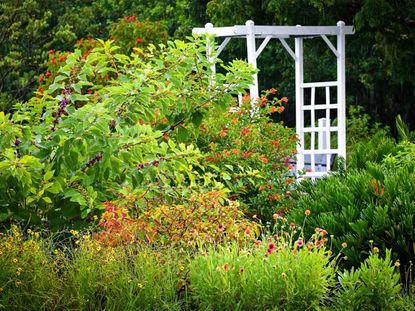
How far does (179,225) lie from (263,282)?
1.18 metres

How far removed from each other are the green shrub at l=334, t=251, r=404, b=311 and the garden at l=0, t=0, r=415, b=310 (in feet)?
0.03

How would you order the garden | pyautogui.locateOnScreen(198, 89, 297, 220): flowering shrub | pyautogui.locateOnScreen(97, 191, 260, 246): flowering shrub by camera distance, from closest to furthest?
the garden → pyautogui.locateOnScreen(97, 191, 260, 246): flowering shrub → pyautogui.locateOnScreen(198, 89, 297, 220): flowering shrub

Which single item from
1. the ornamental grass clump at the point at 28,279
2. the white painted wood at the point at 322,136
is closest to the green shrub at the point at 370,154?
the ornamental grass clump at the point at 28,279

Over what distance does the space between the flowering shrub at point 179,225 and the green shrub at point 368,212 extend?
53 cm

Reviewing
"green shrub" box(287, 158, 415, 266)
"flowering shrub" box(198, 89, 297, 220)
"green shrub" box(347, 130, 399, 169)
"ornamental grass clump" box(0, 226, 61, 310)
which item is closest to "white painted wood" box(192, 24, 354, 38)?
"flowering shrub" box(198, 89, 297, 220)

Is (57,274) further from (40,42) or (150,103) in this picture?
(40,42)

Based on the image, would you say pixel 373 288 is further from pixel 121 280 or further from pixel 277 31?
pixel 277 31

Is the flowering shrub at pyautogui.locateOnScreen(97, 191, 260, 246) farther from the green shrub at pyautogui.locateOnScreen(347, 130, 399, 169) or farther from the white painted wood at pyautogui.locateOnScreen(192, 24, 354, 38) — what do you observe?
the white painted wood at pyautogui.locateOnScreen(192, 24, 354, 38)

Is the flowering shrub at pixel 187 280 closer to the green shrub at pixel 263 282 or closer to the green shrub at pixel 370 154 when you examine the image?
the green shrub at pixel 263 282

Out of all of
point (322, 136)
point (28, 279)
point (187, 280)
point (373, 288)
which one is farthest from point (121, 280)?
point (322, 136)

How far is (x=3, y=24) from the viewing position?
26500mm

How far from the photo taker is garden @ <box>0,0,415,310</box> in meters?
5.59

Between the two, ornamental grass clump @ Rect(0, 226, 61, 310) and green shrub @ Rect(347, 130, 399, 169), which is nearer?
ornamental grass clump @ Rect(0, 226, 61, 310)

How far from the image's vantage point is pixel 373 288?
5.56 m
